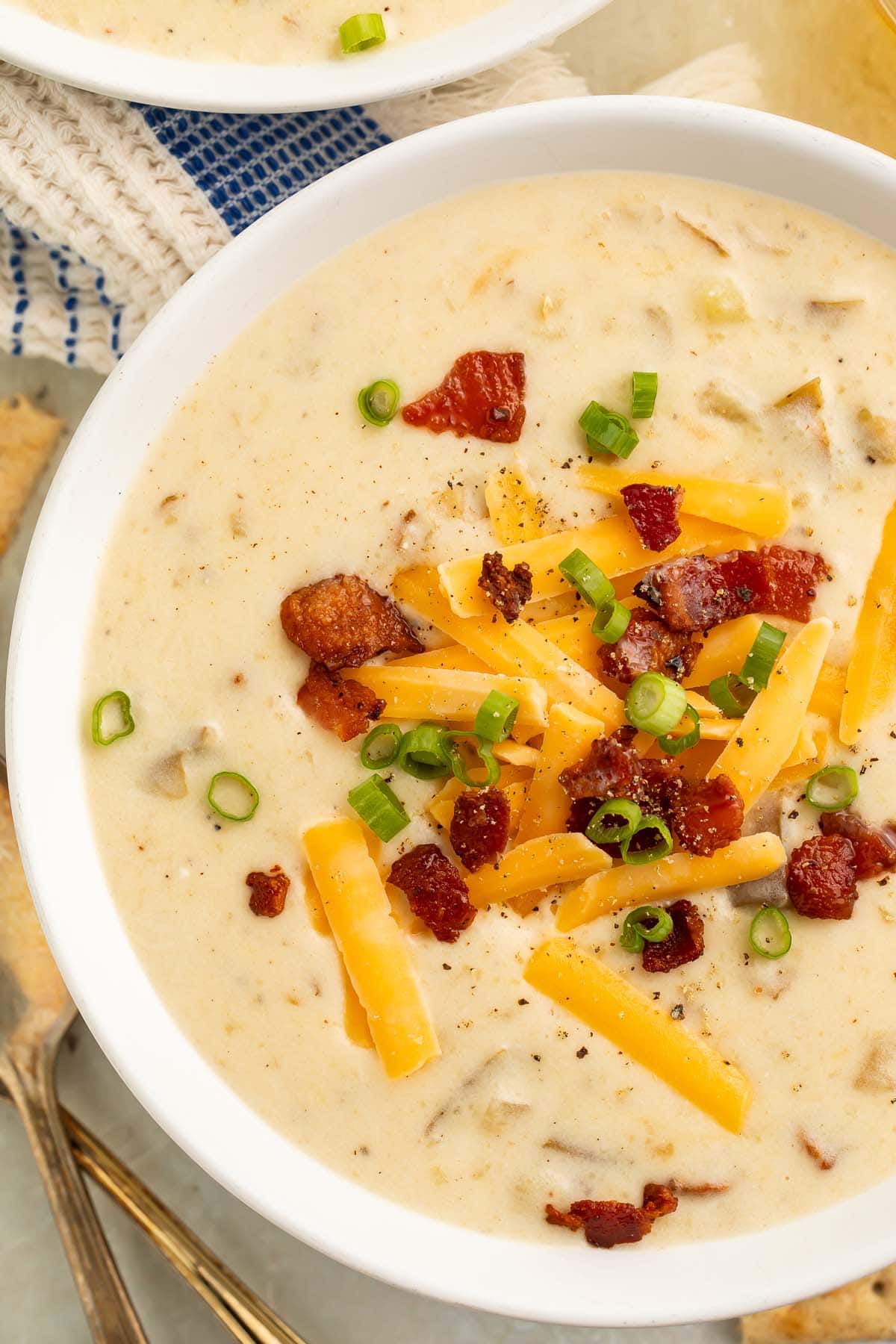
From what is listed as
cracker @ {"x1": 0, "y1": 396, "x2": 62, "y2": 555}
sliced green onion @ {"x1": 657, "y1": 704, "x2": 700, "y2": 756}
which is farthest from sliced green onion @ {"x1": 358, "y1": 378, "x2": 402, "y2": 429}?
cracker @ {"x1": 0, "y1": 396, "x2": 62, "y2": 555}

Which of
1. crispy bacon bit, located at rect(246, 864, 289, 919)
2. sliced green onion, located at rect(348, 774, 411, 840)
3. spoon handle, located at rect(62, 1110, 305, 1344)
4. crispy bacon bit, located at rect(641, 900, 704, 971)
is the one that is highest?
sliced green onion, located at rect(348, 774, 411, 840)

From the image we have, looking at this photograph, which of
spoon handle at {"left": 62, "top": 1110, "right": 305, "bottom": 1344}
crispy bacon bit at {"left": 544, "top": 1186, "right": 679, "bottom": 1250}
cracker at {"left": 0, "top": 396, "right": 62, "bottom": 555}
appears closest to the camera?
crispy bacon bit at {"left": 544, "top": 1186, "right": 679, "bottom": 1250}

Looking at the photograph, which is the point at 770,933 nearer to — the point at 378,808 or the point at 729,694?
the point at 729,694

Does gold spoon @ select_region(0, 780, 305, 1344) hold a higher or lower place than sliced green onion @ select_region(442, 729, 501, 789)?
lower

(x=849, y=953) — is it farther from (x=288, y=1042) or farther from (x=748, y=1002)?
(x=288, y=1042)

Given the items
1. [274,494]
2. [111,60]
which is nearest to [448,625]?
[274,494]

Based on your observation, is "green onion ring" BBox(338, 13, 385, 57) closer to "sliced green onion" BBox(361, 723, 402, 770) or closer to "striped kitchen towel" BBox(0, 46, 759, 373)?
"striped kitchen towel" BBox(0, 46, 759, 373)
